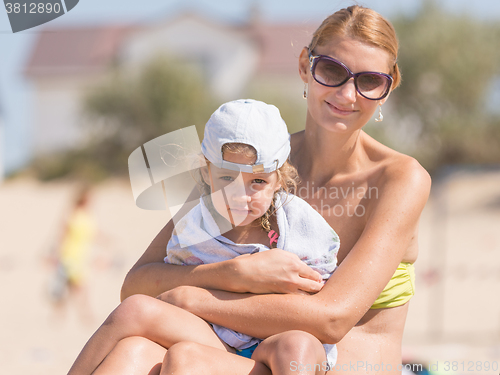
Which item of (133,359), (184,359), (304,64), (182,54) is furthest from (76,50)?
(184,359)

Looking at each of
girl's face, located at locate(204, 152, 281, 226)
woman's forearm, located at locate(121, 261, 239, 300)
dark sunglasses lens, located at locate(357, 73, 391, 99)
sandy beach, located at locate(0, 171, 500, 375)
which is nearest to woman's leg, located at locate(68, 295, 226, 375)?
woman's forearm, located at locate(121, 261, 239, 300)

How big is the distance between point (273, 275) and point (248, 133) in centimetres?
55

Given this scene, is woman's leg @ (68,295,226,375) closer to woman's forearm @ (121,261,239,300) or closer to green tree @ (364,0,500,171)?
woman's forearm @ (121,261,239,300)

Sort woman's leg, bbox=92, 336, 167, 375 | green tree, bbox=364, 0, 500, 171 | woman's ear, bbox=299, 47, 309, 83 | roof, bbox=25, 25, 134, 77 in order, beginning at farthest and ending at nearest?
roof, bbox=25, 25, 134, 77
green tree, bbox=364, 0, 500, 171
woman's ear, bbox=299, 47, 309, 83
woman's leg, bbox=92, 336, 167, 375

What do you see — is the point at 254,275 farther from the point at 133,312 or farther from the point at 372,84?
the point at 372,84

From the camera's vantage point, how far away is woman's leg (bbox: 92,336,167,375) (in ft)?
6.00

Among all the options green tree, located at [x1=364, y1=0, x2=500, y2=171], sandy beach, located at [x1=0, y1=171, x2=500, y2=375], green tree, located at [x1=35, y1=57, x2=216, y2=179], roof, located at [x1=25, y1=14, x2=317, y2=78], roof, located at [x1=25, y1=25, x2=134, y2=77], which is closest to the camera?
sandy beach, located at [x1=0, y1=171, x2=500, y2=375]

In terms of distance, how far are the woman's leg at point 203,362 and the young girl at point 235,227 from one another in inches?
2.2

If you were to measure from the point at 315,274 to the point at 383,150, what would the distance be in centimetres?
67

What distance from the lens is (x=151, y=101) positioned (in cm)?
2388

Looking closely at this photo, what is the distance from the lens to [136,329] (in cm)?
191

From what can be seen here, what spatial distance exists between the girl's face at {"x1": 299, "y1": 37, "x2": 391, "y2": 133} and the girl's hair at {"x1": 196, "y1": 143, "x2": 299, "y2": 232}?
0.82 feet

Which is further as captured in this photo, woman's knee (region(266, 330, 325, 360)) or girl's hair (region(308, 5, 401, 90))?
girl's hair (region(308, 5, 401, 90))

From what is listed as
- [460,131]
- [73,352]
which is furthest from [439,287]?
[460,131]
